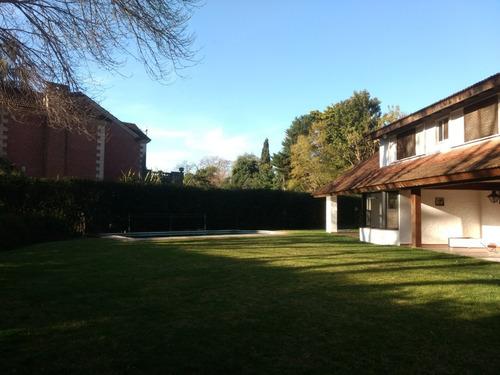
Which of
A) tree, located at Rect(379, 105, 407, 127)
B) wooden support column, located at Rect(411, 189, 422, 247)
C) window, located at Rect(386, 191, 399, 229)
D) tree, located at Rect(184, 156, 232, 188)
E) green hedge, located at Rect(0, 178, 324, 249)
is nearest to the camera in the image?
wooden support column, located at Rect(411, 189, 422, 247)

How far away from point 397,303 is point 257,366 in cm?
324

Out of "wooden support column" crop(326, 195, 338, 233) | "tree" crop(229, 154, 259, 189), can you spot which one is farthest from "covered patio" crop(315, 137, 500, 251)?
"tree" crop(229, 154, 259, 189)

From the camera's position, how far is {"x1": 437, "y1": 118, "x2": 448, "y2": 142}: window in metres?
14.0

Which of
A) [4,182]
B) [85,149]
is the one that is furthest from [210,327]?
[85,149]

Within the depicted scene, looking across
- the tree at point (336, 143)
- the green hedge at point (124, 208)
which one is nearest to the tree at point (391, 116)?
the tree at point (336, 143)

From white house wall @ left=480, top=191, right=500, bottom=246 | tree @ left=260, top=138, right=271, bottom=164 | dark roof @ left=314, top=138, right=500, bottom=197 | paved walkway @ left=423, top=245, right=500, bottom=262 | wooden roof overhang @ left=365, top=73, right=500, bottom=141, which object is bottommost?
paved walkway @ left=423, top=245, right=500, bottom=262

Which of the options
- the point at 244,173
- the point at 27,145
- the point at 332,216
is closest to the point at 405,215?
the point at 332,216

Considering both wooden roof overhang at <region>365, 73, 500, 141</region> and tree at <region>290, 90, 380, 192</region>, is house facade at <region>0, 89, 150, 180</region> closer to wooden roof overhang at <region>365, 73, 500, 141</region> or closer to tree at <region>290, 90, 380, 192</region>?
wooden roof overhang at <region>365, 73, 500, 141</region>

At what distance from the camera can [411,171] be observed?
14.0 meters

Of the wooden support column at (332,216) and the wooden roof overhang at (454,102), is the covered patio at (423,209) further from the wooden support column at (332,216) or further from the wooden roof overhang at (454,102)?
the wooden support column at (332,216)

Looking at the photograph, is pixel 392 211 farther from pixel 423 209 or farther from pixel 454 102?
pixel 454 102

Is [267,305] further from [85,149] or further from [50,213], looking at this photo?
[85,149]

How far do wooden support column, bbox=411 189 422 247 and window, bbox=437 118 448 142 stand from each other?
2.05m

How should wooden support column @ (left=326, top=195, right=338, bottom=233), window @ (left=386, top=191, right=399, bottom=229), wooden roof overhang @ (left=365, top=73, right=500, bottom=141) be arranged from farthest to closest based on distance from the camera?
wooden support column @ (left=326, top=195, right=338, bottom=233), window @ (left=386, top=191, right=399, bottom=229), wooden roof overhang @ (left=365, top=73, right=500, bottom=141)
